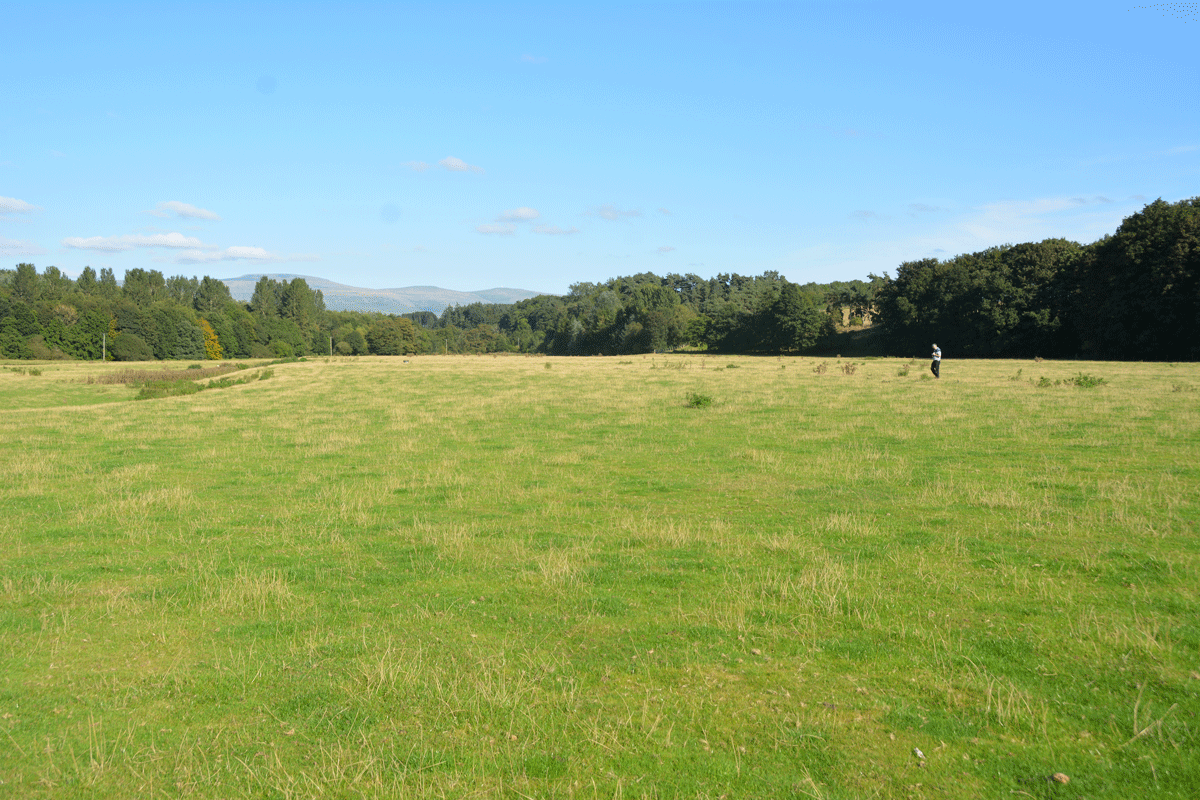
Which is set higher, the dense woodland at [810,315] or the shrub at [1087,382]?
the dense woodland at [810,315]

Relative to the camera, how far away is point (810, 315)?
11906 cm

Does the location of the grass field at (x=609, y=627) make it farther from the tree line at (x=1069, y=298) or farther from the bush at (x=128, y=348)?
the bush at (x=128, y=348)

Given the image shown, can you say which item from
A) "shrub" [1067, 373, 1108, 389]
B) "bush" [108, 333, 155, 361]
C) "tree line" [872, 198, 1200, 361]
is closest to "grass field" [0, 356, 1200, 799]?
"shrub" [1067, 373, 1108, 389]

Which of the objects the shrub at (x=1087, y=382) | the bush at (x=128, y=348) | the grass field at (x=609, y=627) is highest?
the bush at (x=128, y=348)

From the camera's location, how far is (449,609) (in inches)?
336

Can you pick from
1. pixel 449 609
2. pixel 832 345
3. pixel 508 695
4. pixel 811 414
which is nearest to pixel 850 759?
pixel 508 695

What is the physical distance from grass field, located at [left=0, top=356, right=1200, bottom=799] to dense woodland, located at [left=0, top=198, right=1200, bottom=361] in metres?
67.4

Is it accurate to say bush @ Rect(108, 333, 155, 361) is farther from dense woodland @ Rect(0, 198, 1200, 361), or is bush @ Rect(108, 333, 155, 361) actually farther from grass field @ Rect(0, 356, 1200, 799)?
grass field @ Rect(0, 356, 1200, 799)

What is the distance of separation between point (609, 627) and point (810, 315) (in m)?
118

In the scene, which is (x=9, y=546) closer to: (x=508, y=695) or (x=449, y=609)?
(x=449, y=609)

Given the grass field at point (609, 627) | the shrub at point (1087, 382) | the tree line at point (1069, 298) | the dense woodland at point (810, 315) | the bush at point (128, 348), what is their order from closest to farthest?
the grass field at point (609, 627) → the shrub at point (1087, 382) → the tree line at point (1069, 298) → the dense woodland at point (810, 315) → the bush at point (128, 348)

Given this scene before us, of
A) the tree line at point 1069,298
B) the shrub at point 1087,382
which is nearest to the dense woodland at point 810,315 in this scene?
the tree line at point 1069,298

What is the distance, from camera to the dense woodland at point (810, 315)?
7081cm

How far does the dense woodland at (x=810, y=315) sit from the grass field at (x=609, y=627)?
221ft
